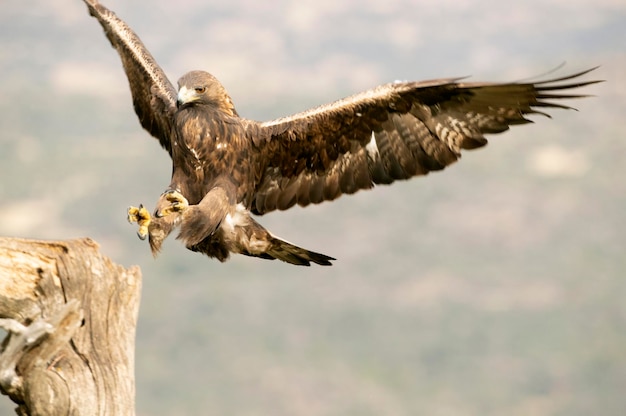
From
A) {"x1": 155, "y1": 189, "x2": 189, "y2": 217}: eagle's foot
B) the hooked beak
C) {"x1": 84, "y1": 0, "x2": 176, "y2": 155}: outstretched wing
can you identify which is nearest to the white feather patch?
the hooked beak

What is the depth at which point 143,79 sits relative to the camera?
10.6 metres

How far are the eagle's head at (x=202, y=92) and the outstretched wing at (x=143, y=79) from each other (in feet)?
1.71

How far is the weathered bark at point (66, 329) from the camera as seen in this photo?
795 centimetres

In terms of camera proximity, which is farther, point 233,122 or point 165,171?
point 165,171

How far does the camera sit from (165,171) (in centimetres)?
15338

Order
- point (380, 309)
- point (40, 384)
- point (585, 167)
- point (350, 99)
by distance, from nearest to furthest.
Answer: point (40, 384) → point (350, 99) → point (380, 309) → point (585, 167)

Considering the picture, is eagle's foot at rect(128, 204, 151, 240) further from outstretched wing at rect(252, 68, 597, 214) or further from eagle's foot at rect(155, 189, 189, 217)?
outstretched wing at rect(252, 68, 597, 214)

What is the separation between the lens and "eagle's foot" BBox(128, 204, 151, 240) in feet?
28.5

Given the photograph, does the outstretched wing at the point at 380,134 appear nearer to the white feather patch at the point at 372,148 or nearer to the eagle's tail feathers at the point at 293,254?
the white feather patch at the point at 372,148

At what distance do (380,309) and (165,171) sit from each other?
38850mm

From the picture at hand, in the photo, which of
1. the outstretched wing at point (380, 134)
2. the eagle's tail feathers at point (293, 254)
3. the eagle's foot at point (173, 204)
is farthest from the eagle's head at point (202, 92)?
the eagle's tail feathers at point (293, 254)

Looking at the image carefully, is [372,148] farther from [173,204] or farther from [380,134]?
[173,204]

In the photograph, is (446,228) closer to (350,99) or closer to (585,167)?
(585,167)

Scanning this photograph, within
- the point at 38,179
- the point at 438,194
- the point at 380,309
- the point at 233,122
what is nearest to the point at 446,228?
the point at 438,194
